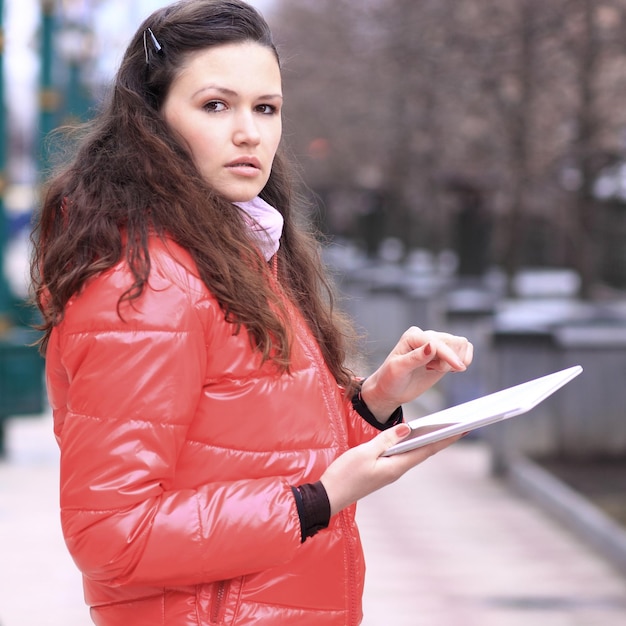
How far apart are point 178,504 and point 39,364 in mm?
8420

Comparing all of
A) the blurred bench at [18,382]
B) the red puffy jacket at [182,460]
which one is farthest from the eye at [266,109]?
the blurred bench at [18,382]

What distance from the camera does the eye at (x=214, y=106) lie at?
6.63ft

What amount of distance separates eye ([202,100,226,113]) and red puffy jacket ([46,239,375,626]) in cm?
26

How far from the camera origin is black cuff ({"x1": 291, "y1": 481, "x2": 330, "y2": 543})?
192cm

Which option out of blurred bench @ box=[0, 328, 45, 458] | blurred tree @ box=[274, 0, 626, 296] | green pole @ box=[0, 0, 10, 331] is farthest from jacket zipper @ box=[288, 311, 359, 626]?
green pole @ box=[0, 0, 10, 331]

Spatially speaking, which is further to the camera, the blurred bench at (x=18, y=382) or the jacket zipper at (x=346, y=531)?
the blurred bench at (x=18, y=382)

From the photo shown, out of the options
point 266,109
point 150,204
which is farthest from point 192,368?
point 266,109

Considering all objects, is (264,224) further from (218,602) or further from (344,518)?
(218,602)

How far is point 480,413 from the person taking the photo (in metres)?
1.93

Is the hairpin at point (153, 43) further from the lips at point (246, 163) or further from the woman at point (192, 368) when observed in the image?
the lips at point (246, 163)

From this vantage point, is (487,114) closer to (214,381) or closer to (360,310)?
(360,310)

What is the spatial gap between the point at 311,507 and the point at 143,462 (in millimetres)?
290

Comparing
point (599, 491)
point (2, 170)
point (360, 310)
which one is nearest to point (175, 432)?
point (599, 491)

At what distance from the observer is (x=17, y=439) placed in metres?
10.5
